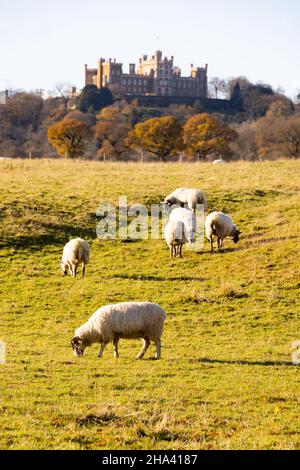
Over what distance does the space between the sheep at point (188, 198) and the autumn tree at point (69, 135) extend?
133ft

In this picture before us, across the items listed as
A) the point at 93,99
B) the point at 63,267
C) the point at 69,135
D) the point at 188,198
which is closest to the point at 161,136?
the point at 69,135

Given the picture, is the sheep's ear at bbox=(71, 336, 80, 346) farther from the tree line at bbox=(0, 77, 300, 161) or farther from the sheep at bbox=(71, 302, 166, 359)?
the tree line at bbox=(0, 77, 300, 161)

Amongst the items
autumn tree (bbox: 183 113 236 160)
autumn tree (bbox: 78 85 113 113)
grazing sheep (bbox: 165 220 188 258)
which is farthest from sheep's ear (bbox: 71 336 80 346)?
Result: autumn tree (bbox: 78 85 113 113)

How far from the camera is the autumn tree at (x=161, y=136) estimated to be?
73.6m

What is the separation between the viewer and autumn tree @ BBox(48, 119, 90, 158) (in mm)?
72312

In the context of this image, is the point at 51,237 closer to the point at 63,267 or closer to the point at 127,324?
the point at 63,267

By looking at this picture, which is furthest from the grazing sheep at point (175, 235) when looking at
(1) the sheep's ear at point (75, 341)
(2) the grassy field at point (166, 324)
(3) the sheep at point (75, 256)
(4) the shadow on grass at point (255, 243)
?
(1) the sheep's ear at point (75, 341)

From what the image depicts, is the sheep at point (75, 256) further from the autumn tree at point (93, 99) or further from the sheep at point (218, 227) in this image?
the autumn tree at point (93, 99)

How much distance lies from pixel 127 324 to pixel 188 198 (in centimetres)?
1838

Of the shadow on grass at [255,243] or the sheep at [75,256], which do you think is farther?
the shadow on grass at [255,243]

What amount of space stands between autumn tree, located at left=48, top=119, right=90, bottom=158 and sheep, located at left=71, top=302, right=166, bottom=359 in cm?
5815

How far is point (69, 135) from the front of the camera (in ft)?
239

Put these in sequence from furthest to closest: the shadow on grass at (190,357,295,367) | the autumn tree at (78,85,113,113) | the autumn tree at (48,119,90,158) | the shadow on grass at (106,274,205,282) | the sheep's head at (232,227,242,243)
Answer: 1. the autumn tree at (78,85,113,113)
2. the autumn tree at (48,119,90,158)
3. the sheep's head at (232,227,242,243)
4. the shadow on grass at (106,274,205,282)
5. the shadow on grass at (190,357,295,367)

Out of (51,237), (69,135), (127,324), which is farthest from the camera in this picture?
(69,135)
